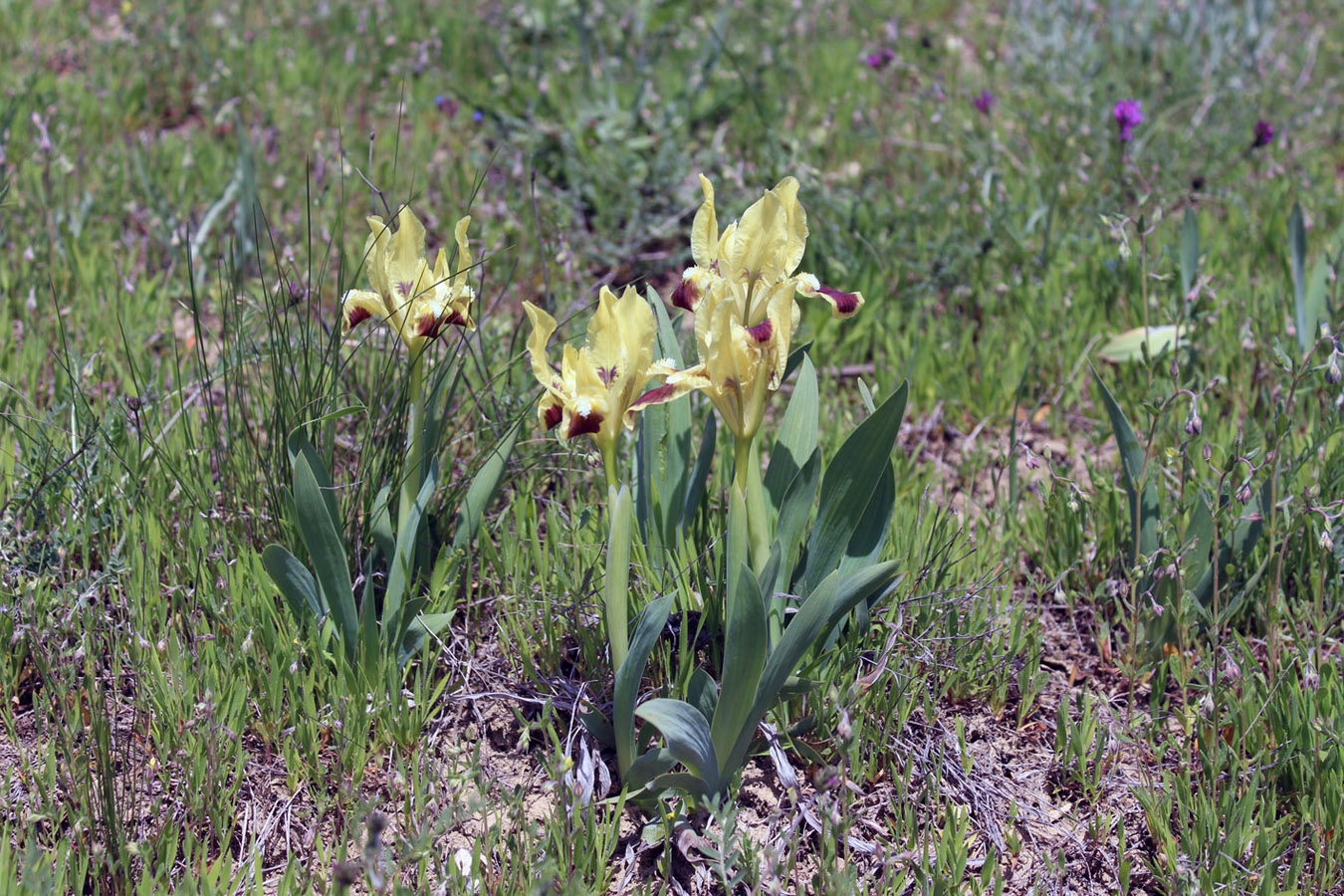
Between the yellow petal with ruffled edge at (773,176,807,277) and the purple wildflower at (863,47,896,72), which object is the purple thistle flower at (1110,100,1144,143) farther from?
the yellow petal with ruffled edge at (773,176,807,277)

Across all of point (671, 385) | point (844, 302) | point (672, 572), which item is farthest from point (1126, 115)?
point (671, 385)

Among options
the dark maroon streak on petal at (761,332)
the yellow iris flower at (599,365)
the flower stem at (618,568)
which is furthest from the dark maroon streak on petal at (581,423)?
the dark maroon streak on petal at (761,332)

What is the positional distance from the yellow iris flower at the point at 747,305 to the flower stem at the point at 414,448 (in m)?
0.47

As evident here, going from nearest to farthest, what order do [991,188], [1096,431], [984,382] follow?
[1096,431] → [984,382] → [991,188]

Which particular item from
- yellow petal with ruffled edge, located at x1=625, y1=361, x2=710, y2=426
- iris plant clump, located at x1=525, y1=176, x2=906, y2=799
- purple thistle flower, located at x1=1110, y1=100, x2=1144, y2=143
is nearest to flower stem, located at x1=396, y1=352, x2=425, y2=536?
iris plant clump, located at x1=525, y1=176, x2=906, y2=799

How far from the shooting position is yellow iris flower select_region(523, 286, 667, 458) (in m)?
1.50

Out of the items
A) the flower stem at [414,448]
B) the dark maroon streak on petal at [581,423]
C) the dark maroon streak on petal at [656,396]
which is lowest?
the flower stem at [414,448]

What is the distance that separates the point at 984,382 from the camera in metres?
2.86

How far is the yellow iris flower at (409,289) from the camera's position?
166 cm

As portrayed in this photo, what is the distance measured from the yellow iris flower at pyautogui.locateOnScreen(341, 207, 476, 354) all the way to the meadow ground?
1cm

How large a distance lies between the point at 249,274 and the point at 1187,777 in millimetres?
2793

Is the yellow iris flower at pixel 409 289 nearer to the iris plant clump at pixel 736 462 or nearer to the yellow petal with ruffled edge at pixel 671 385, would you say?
the iris plant clump at pixel 736 462

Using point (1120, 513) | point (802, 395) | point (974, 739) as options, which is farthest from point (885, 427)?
point (1120, 513)

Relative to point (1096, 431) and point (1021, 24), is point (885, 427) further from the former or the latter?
point (1021, 24)
